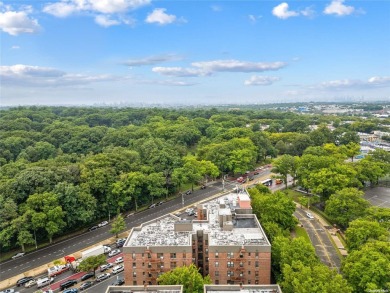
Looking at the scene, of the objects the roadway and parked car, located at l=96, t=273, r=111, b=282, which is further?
the roadway

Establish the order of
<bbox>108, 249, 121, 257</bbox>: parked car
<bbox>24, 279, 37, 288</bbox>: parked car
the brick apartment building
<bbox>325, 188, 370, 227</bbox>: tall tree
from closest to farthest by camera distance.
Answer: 1. the brick apartment building
2. <bbox>24, 279, 37, 288</bbox>: parked car
3. <bbox>108, 249, 121, 257</bbox>: parked car
4. <bbox>325, 188, 370, 227</bbox>: tall tree

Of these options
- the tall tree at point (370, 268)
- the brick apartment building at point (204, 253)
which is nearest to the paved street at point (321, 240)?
the tall tree at point (370, 268)

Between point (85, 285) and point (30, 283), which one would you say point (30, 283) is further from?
point (85, 285)

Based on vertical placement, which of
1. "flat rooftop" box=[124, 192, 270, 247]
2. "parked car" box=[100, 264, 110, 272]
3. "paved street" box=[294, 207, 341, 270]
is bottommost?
"parked car" box=[100, 264, 110, 272]

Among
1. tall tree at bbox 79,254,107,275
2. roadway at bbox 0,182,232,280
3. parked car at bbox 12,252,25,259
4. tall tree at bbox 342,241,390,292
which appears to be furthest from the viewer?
parked car at bbox 12,252,25,259

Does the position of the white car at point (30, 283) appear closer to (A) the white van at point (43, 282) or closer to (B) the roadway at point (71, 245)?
(A) the white van at point (43, 282)

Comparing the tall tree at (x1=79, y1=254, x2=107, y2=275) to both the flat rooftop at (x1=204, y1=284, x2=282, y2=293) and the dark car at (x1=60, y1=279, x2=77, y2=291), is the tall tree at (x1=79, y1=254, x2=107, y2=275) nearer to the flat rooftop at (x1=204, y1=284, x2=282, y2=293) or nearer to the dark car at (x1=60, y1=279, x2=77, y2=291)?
the dark car at (x1=60, y1=279, x2=77, y2=291)

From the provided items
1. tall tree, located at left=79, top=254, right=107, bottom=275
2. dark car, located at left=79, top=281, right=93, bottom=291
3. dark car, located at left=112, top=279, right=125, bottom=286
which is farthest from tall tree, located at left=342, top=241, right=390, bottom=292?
dark car, located at left=79, top=281, right=93, bottom=291
